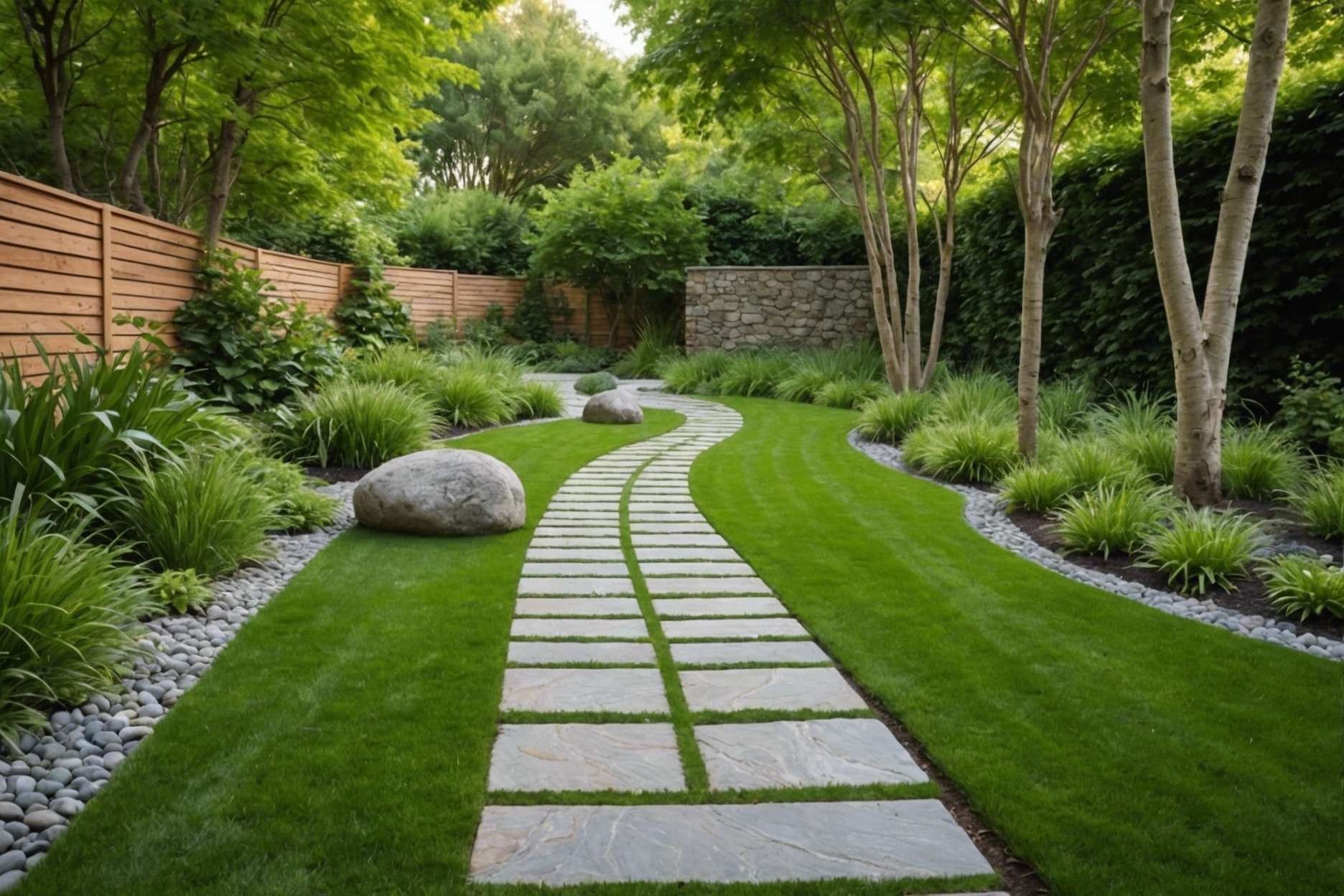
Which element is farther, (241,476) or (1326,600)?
(241,476)

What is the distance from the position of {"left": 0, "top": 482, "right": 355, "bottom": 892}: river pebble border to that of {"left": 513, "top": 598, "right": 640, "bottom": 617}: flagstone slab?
3.71 ft

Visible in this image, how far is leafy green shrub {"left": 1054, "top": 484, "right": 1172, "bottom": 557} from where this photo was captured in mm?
4582

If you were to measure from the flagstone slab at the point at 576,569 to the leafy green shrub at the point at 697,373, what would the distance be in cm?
957

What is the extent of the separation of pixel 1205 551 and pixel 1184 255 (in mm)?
1805

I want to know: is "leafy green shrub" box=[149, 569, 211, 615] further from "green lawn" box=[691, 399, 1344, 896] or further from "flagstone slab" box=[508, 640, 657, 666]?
"green lawn" box=[691, 399, 1344, 896]

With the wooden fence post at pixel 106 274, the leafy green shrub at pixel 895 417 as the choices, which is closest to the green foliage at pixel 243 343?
the wooden fence post at pixel 106 274

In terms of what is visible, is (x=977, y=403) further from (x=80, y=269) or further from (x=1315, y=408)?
(x=80, y=269)

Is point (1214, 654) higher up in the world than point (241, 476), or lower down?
lower down

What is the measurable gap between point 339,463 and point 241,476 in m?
2.55

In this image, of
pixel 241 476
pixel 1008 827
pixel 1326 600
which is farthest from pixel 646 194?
pixel 1008 827

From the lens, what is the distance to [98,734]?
2.46 m

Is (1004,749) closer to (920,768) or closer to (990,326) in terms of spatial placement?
(920,768)

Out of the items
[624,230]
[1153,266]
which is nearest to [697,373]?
[624,230]

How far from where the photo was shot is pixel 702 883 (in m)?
1.81
